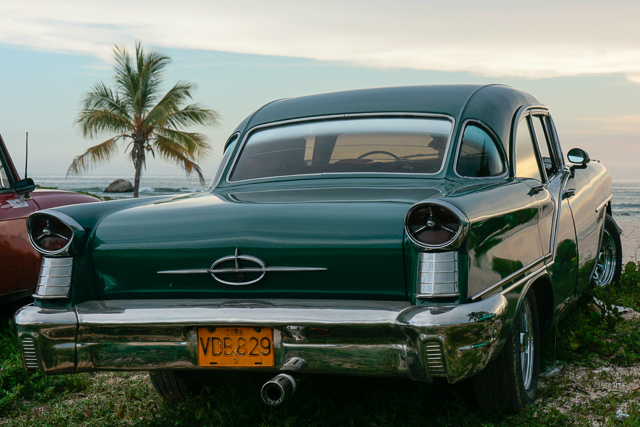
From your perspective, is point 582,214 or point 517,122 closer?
point 517,122

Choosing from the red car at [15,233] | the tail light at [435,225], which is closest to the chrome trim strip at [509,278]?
the tail light at [435,225]

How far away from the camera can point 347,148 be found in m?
3.77

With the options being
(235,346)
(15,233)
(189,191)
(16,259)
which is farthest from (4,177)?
(189,191)

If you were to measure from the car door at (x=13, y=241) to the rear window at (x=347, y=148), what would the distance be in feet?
6.74

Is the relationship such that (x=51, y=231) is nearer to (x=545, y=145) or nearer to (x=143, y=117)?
(x=545, y=145)

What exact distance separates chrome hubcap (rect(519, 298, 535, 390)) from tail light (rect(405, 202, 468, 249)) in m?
0.95

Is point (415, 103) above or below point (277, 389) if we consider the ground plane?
above

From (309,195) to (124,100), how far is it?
25.7 m

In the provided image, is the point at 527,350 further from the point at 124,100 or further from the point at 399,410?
the point at 124,100

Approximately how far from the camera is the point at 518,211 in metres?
2.99

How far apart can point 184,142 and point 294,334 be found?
23835 mm

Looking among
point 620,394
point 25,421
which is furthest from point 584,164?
point 25,421

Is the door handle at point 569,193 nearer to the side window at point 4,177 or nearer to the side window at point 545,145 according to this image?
the side window at point 545,145

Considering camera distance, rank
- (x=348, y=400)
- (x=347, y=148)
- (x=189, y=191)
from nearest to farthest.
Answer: (x=348, y=400) → (x=347, y=148) → (x=189, y=191)
